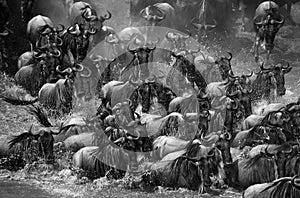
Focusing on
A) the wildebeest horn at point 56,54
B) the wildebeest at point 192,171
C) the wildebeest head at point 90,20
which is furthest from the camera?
the wildebeest head at point 90,20

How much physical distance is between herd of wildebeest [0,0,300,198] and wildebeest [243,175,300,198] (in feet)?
0.08

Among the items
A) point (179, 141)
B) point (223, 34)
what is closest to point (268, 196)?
point (179, 141)

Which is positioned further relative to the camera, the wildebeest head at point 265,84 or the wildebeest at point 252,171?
the wildebeest head at point 265,84

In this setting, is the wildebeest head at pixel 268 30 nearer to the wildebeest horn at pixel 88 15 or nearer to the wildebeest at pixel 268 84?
the wildebeest at pixel 268 84

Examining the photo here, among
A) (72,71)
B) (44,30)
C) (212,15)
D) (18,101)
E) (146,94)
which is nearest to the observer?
(146,94)

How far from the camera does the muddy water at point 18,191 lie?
19.0 m

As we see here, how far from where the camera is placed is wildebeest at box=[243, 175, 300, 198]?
697 inches

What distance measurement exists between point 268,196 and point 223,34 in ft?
53.9

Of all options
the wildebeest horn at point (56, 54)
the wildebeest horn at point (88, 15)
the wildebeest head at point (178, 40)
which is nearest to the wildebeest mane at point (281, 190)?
the wildebeest horn at point (56, 54)

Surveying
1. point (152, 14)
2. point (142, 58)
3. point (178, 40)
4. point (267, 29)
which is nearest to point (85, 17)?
point (178, 40)

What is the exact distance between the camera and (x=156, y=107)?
79.1 feet

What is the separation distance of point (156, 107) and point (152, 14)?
802 centimetres

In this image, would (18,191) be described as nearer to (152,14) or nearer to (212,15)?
(152,14)

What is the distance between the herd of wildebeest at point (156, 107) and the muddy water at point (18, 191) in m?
1.15
